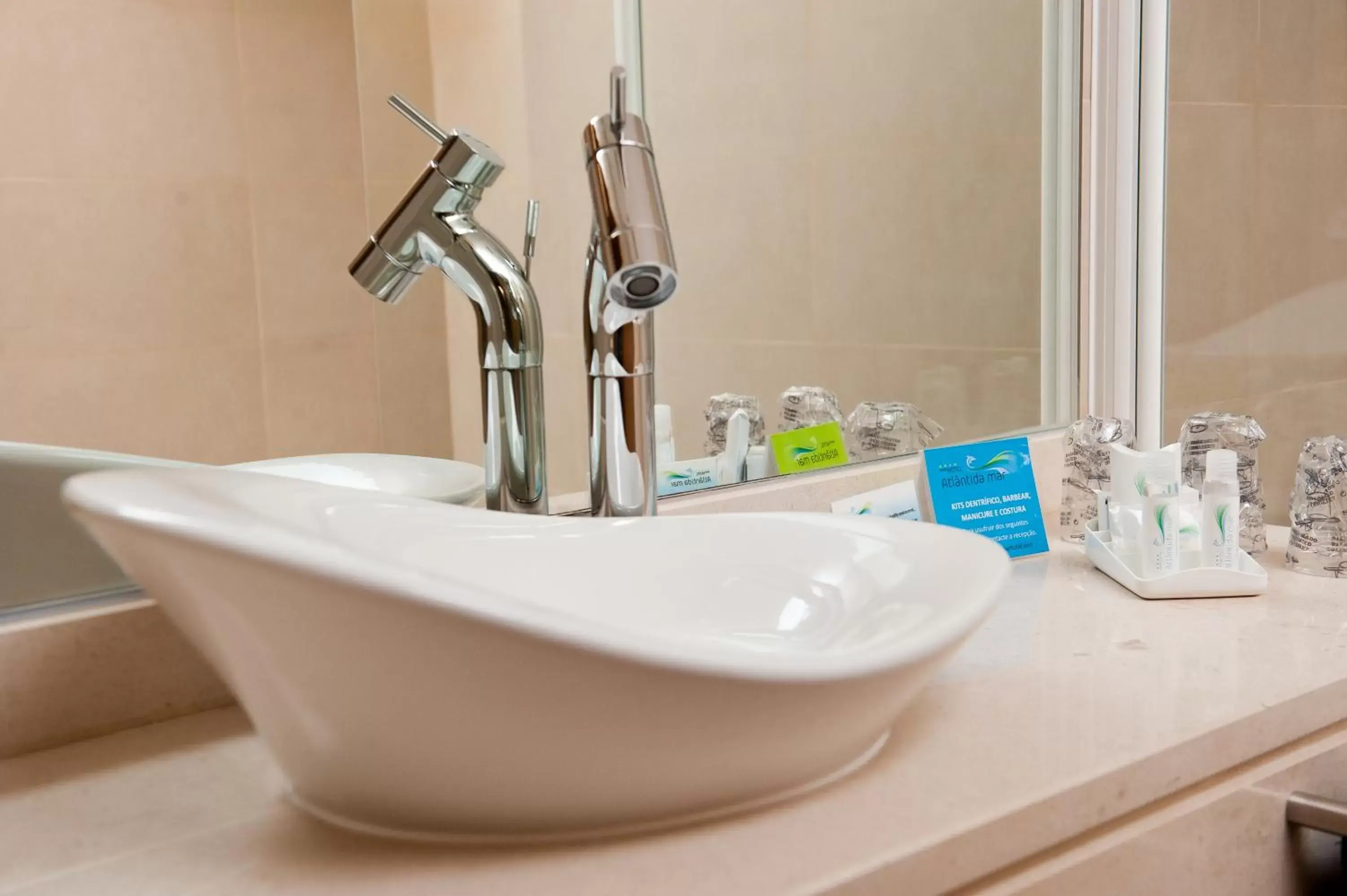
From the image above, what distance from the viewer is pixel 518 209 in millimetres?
1031

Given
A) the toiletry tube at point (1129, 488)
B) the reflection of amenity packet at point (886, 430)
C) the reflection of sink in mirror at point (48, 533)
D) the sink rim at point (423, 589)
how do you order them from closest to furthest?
1. the sink rim at point (423, 589)
2. the reflection of sink in mirror at point (48, 533)
3. the toiletry tube at point (1129, 488)
4. the reflection of amenity packet at point (886, 430)

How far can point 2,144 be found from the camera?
745 millimetres

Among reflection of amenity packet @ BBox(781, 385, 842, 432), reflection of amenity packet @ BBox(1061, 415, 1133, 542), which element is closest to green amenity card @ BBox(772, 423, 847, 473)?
reflection of amenity packet @ BBox(781, 385, 842, 432)

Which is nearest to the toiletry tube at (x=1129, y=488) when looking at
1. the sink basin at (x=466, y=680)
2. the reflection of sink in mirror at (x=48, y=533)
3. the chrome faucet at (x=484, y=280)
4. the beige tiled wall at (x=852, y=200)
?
the beige tiled wall at (x=852, y=200)

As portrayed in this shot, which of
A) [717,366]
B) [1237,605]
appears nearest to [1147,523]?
[1237,605]

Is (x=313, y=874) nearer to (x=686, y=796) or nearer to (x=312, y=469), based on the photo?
(x=686, y=796)

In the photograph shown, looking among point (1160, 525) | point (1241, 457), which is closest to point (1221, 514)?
point (1160, 525)

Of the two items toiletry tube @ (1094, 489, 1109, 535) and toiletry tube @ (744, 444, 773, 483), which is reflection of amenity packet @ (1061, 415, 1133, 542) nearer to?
toiletry tube @ (1094, 489, 1109, 535)

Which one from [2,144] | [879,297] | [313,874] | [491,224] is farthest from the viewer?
[879,297]

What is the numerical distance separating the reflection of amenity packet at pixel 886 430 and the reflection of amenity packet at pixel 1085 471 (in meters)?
0.17

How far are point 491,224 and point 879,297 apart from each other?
0.52 m

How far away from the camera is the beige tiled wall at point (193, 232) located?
0.76 metres

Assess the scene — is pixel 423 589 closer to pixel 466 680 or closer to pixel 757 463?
pixel 466 680

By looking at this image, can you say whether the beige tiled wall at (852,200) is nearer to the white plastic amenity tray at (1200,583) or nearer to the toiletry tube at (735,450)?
the toiletry tube at (735,450)
